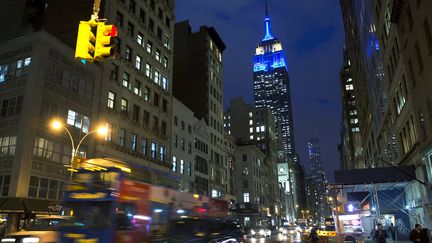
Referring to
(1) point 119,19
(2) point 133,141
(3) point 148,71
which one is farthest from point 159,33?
(2) point 133,141

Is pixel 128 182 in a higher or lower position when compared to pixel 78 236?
higher

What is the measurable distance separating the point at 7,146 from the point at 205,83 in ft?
150

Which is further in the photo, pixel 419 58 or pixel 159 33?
pixel 159 33

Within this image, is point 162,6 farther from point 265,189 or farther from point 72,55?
point 265,189

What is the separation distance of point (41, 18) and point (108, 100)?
14.3 meters

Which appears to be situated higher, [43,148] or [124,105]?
[124,105]

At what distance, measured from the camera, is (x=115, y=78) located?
142 ft

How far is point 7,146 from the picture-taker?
102 feet

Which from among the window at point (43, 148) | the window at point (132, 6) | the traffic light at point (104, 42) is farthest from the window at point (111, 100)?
the traffic light at point (104, 42)

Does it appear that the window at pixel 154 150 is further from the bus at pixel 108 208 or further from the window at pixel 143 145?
the bus at pixel 108 208

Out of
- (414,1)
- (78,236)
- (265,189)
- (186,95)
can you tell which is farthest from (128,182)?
(265,189)

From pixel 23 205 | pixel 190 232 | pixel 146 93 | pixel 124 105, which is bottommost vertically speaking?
pixel 190 232

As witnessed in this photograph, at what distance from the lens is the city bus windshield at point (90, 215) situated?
16453mm

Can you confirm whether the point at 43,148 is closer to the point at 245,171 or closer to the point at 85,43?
the point at 85,43
